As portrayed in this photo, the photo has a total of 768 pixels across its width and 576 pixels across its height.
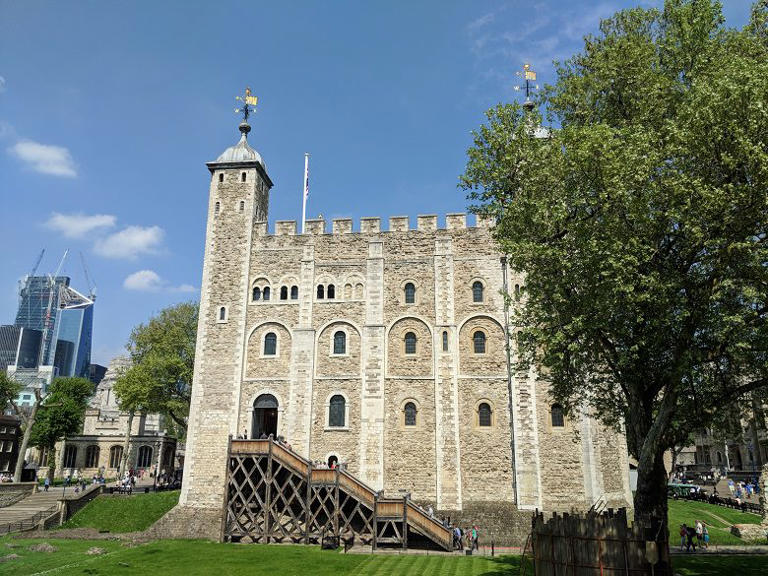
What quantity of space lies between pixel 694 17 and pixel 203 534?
27632mm

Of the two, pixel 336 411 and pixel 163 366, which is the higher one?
pixel 163 366

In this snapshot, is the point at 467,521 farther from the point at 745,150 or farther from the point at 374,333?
the point at 745,150

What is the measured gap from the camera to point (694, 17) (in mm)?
14922

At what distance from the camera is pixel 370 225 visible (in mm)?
31062

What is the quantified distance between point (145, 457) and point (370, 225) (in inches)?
1490

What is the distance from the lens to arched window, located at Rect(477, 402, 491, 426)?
2759 centimetres

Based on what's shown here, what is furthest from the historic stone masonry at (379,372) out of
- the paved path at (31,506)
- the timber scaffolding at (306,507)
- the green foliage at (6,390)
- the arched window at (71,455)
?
the green foliage at (6,390)

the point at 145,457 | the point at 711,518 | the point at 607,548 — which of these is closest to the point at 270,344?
the point at 607,548

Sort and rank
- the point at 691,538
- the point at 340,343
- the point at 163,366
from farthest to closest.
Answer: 1. the point at 163,366
2. the point at 340,343
3. the point at 691,538

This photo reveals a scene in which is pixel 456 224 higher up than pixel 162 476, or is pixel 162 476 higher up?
pixel 456 224

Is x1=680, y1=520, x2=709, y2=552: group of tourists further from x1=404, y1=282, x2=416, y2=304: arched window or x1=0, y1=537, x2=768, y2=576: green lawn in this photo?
x1=404, y1=282, x2=416, y2=304: arched window

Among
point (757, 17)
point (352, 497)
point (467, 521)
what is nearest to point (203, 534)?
point (352, 497)

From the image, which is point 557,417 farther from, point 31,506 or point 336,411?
point 31,506

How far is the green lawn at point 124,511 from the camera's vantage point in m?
29.0
